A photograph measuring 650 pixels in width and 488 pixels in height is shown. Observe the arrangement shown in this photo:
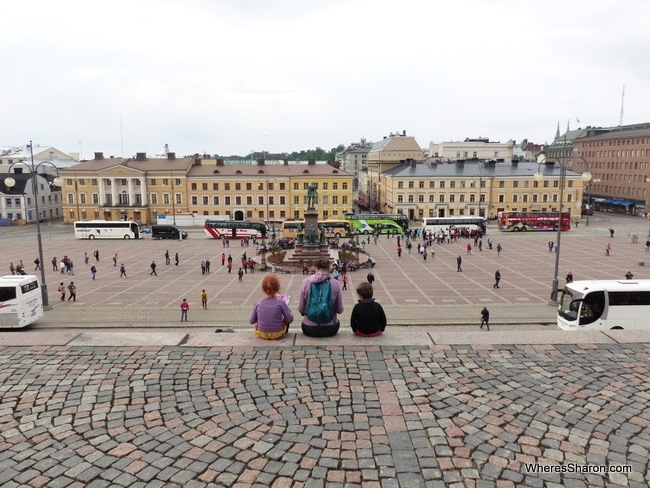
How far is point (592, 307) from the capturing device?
1788 centimetres

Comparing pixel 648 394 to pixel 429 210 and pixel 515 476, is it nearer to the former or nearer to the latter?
pixel 515 476

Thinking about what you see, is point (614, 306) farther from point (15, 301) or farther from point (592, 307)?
point (15, 301)

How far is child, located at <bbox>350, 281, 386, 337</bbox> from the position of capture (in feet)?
29.2

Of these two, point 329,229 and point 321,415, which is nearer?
point 321,415

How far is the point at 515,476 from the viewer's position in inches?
205

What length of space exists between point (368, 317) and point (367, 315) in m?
0.04

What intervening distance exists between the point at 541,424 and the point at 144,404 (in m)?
5.39

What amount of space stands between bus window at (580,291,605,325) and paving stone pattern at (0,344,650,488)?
31.6ft

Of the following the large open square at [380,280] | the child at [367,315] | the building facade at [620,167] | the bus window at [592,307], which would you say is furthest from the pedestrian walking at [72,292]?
the building facade at [620,167]

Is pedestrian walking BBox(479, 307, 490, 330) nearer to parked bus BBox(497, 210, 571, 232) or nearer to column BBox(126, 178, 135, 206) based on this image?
parked bus BBox(497, 210, 571, 232)

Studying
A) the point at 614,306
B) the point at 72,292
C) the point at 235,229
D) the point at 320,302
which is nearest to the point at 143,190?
the point at 235,229

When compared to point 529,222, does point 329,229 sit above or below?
below

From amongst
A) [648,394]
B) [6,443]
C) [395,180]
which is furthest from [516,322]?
[395,180]

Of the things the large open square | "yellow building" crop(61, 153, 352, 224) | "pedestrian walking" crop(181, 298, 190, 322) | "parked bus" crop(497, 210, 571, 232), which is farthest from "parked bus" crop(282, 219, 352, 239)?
"pedestrian walking" crop(181, 298, 190, 322)
